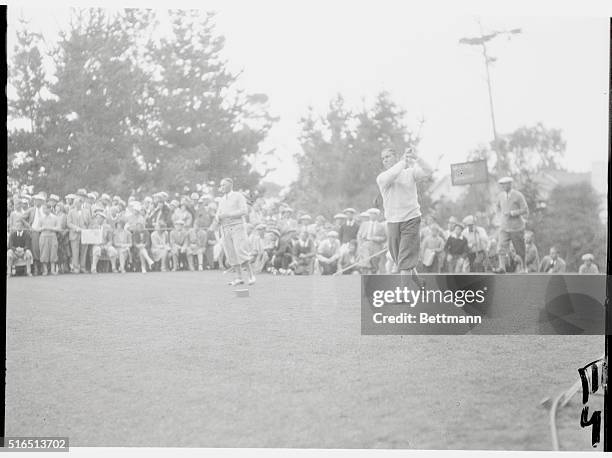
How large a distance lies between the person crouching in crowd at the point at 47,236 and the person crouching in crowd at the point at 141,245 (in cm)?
43

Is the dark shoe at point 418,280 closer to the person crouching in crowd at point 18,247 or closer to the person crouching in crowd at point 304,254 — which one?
the person crouching in crowd at point 304,254

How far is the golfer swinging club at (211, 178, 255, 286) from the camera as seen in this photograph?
4.77 metres

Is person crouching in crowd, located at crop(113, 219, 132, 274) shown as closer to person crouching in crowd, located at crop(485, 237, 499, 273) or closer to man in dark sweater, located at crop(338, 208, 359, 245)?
man in dark sweater, located at crop(338, 208, 359, 245)

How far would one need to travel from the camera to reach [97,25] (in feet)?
15.7

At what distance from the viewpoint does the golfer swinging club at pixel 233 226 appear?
477 cm

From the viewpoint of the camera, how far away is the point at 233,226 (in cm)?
478

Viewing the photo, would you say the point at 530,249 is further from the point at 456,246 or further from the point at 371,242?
the point at 371,242

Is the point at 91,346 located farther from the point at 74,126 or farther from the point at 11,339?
the point at 74,126

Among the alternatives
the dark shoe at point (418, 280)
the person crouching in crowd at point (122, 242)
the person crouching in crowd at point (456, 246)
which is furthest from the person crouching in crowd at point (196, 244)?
the person crouching in crowd at point (456, 246)

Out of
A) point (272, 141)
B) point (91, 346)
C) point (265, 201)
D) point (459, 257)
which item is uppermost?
point (272, 141)

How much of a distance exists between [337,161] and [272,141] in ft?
1.25

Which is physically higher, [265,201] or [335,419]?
[265,201]

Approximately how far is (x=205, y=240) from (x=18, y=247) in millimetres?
1010

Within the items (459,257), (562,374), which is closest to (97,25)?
(459,257)
